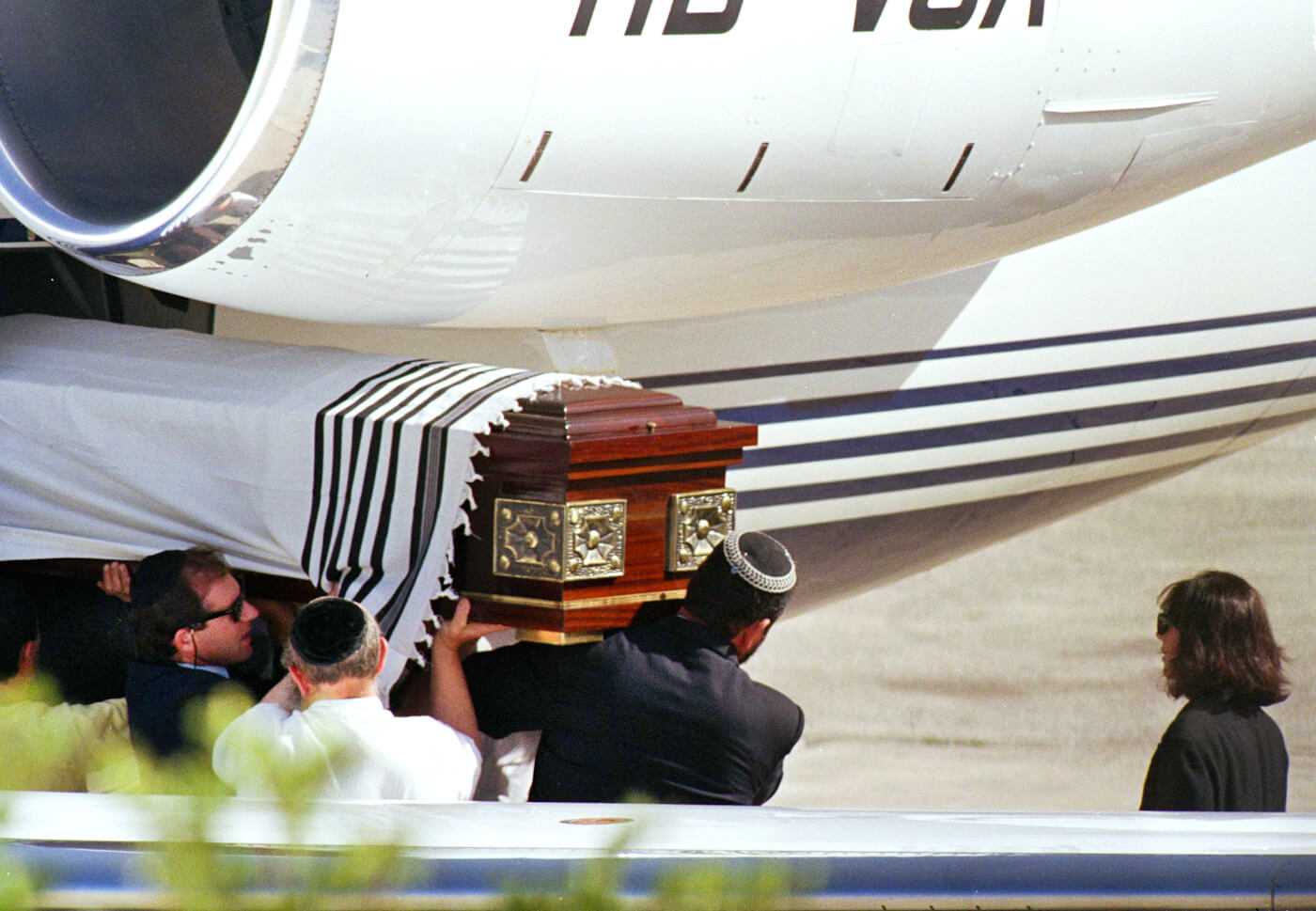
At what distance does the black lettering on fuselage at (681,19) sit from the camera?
2746mm

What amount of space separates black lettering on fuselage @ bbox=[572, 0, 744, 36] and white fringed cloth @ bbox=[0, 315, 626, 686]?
2.27ft

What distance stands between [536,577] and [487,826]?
121 centimetres

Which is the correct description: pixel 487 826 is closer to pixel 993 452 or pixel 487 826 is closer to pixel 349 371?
pixel 349 371

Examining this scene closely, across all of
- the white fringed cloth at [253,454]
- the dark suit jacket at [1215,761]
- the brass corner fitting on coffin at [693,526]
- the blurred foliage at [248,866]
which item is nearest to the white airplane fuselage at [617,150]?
the white fringed cloth at [253,454]

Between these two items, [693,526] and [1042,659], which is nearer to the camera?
[693,526]

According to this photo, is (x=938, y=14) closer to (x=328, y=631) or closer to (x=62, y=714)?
(x=328, y=631)

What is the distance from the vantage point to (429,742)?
284 centimetres

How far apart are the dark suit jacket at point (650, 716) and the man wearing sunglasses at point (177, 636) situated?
482 mm

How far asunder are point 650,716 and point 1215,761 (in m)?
1.17

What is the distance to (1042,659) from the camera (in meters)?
8.70

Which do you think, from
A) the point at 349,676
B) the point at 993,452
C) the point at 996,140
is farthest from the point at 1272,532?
the point at 349,676

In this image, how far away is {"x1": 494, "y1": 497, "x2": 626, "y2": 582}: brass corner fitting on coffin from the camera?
3.00m

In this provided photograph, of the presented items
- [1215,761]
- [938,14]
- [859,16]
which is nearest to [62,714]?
[859,16]

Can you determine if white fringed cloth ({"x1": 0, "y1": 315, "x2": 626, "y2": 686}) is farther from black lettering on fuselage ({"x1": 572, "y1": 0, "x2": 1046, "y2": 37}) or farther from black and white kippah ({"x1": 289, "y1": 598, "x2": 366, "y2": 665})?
black lettering on fuselage ({"x1": 572, "y1": 0, "x2": 1046, "y2": 37})
